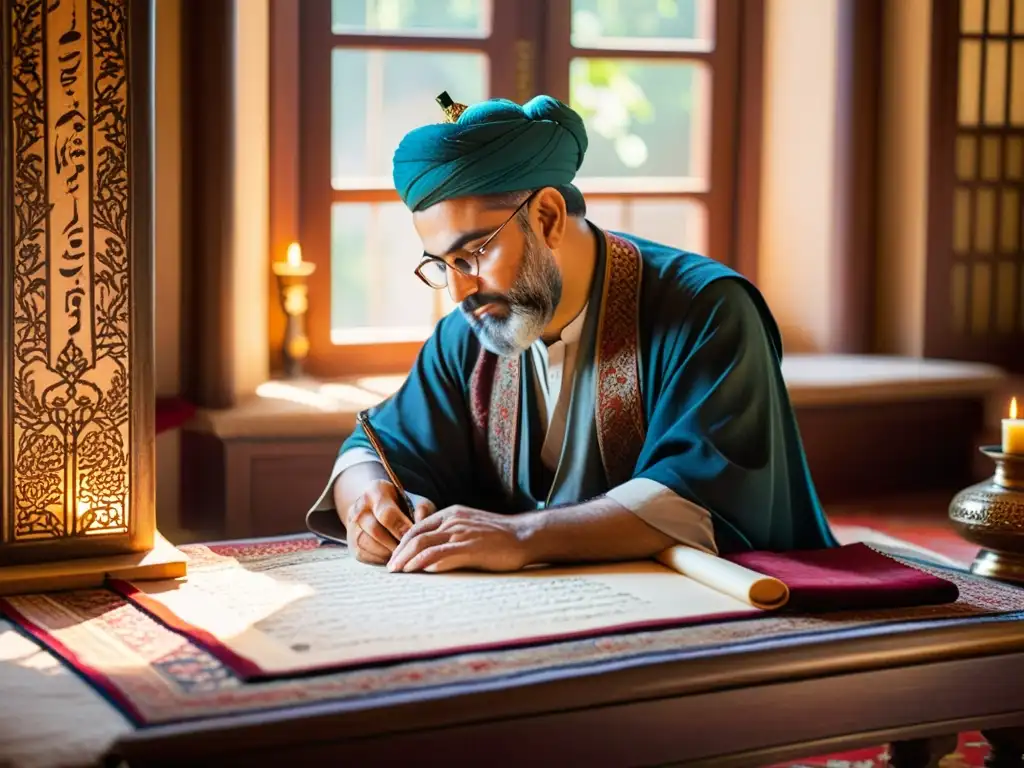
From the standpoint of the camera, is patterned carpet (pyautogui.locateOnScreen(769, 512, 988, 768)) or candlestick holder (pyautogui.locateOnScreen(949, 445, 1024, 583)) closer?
candlestick holder (pyautogui.locateOnScreen(949, 445, 1024, 583))

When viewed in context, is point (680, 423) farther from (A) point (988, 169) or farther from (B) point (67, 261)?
(A) point (988, 169)

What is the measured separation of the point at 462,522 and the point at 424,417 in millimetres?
545

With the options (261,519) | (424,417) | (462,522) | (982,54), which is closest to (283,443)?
(261,519)

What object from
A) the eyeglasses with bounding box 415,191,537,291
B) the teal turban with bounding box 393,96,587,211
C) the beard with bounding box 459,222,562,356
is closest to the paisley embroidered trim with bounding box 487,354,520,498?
the beard with bounding box 459,222,562,356

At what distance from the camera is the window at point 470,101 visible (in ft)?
15.0

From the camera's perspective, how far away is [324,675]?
71.1 inches

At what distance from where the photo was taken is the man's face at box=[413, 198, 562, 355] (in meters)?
2.59

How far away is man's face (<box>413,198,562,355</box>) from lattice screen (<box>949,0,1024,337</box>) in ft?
8.90

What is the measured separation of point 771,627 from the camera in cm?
205

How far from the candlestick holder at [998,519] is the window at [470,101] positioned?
2.49 metres

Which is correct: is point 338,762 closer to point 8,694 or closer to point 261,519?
point 8,694

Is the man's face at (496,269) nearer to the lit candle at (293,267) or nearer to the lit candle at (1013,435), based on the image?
the lit candle at (1013,435)

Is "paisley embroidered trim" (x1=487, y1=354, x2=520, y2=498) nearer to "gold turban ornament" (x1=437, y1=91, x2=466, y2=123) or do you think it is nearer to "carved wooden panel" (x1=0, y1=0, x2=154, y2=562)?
"gold turban ornament" (x1=437, y1=91, x2=466, y2=123)

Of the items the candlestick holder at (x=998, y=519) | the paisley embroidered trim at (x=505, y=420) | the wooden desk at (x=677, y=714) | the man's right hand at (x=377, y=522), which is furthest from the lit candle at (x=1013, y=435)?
the man's right hand at (x=377, y=522)
